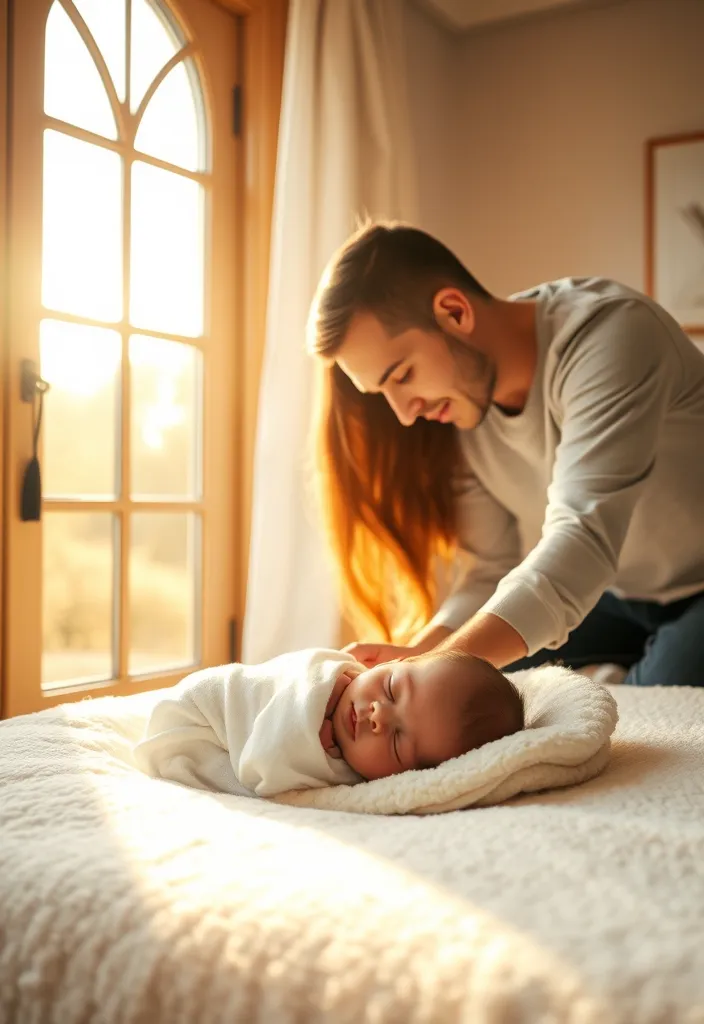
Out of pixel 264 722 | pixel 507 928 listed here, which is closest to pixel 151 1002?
pixel 507 928

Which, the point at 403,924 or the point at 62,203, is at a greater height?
the point at 62,203

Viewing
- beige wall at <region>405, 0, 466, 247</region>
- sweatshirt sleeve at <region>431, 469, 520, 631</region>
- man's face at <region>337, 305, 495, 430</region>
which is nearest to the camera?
man's face at <region>337, 305, 495, 430</region>

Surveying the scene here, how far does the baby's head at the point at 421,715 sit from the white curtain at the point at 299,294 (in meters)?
1.48

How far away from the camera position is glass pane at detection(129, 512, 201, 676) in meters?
2.49

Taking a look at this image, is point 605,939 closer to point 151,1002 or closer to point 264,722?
point 151,1002

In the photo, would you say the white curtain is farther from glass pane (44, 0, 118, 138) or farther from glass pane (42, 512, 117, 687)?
glass pane (44, 0, 118, 138)

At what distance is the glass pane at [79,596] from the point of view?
7.45ft

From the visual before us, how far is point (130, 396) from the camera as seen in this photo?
2.39 metres

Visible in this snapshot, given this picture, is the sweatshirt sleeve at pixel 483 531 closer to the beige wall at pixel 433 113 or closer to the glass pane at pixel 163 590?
the glass pane at pixel 163 590

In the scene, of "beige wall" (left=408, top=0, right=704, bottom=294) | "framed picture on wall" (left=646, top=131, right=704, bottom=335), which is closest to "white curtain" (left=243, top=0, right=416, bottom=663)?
"beige wall" (left=408, top=0, right=704, bottom=294)

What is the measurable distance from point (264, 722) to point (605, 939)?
53 centimetres

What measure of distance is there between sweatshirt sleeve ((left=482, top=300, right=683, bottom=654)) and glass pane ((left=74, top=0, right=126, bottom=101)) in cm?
141

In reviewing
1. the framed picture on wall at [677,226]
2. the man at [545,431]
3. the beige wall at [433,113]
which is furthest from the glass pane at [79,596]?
the framed picture on wall at [677,226]

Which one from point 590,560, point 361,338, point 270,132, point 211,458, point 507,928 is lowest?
point 507,928
